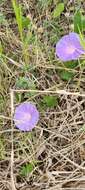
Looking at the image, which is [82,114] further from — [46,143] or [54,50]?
[54,50]

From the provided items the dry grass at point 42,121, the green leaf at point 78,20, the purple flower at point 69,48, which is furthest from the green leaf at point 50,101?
the green leaf at point 78,20

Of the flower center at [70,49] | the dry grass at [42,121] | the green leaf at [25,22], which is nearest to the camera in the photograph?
the dry grass at [42,121]

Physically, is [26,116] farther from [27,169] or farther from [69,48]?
[69,48]

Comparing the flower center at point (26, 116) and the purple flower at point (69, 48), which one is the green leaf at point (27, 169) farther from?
the purple flower at point (69, 48)

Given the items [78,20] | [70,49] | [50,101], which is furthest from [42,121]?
[78,20]

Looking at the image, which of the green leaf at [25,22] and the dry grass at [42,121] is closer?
the dry grass at [42,121]

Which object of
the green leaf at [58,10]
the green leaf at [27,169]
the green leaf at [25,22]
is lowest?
the green leaf at [27,169]

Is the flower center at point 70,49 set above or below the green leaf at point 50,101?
above
